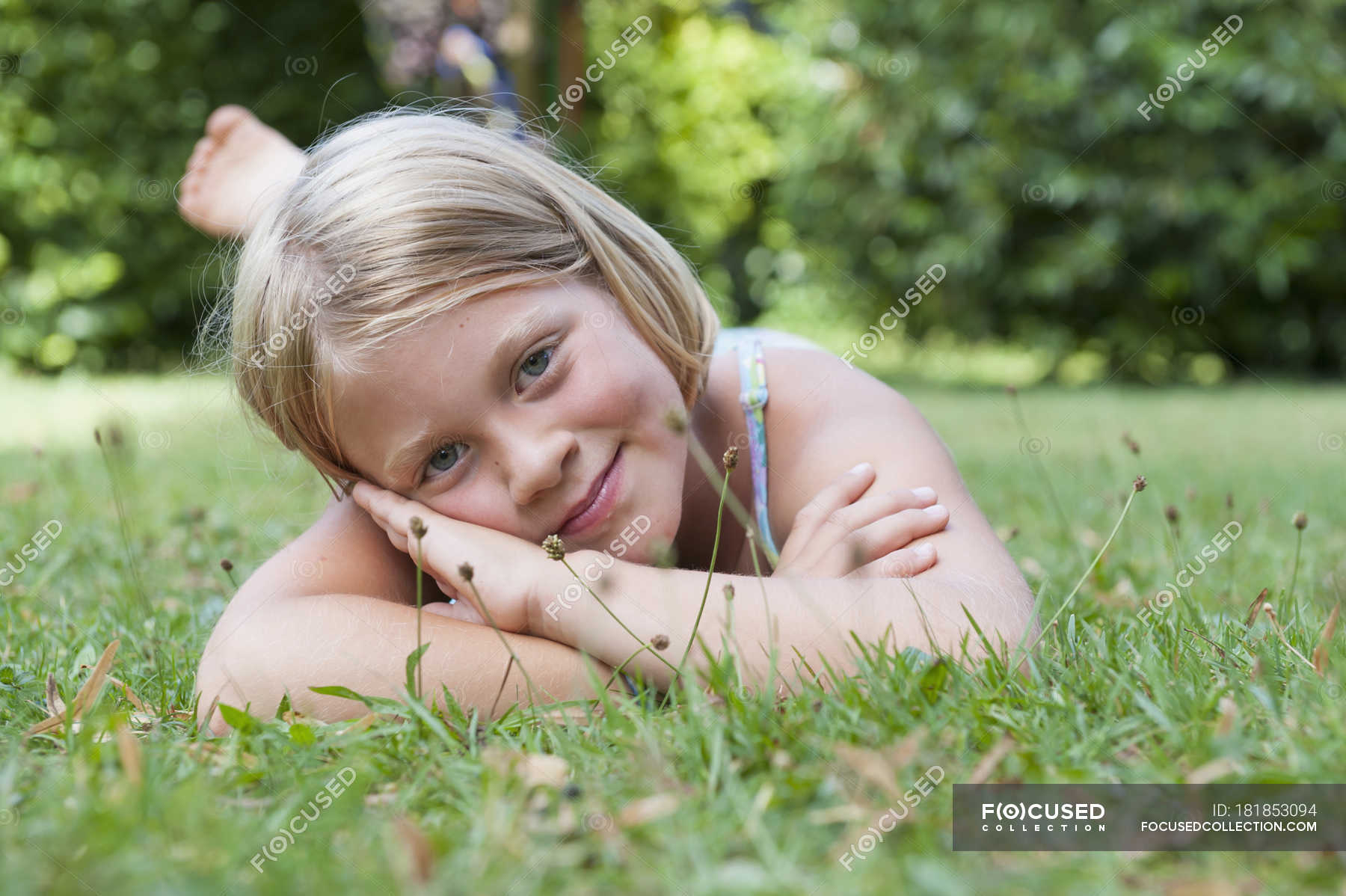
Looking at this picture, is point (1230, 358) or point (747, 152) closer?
point (1230, 358)

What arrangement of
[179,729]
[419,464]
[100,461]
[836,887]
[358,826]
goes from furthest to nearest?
[100,461] → [419,464] → [179,729] → [358,826] → [836,887]

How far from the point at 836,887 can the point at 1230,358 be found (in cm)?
1015

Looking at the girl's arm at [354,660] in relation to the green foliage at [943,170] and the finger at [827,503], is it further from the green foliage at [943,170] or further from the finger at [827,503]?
the green foliage at [943,170]

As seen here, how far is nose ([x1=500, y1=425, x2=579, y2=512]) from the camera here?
1.88 meters

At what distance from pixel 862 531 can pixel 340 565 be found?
96cm

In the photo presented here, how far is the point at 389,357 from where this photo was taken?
1.91m

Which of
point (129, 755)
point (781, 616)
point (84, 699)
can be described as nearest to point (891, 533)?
point (781, 616)

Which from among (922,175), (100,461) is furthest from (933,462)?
(922,175)

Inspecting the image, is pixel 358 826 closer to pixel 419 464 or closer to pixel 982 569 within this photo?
pixel 419 464

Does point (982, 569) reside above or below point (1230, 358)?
above

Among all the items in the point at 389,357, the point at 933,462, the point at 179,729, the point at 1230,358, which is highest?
the point at 389,357

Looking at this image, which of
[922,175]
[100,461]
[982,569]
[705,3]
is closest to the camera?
[982,569]

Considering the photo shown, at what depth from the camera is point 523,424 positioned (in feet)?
6.24

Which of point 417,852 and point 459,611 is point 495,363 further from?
point 417,852
